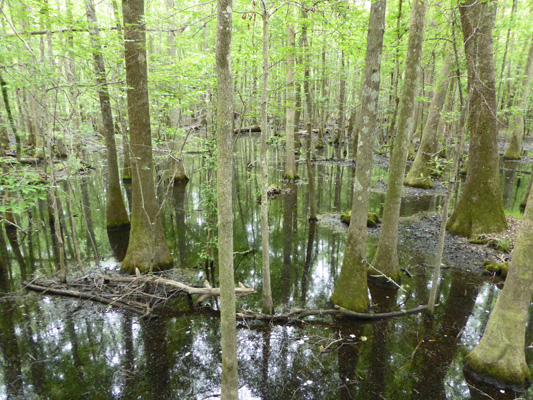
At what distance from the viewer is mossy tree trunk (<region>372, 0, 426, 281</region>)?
6188 mm

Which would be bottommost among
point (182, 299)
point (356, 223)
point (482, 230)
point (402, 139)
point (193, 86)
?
point (182, 299)

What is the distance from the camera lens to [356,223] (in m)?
6.00

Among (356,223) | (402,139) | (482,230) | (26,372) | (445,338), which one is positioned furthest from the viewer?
(482,230)

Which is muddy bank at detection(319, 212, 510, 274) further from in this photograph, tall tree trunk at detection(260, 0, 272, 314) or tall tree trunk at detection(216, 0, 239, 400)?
tall tree trunk at detection(216, 0, 239, 400)

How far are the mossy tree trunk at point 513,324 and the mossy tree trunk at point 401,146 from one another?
2396 mm

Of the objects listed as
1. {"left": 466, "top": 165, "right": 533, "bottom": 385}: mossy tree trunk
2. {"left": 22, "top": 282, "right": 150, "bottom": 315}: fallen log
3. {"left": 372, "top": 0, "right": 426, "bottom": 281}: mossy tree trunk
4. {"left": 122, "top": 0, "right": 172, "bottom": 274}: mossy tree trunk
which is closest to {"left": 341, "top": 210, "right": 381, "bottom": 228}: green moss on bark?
{"left": 372, "top": 0, "right": 426, "bottom": 281}: mossy tree trunk

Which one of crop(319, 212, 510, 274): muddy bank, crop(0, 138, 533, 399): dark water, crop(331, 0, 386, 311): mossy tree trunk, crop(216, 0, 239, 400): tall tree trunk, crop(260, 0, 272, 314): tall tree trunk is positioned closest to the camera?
crop(216, 0, 239, 400): tall tree trunk

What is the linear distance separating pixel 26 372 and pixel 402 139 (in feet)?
27.9

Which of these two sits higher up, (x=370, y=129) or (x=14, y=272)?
(x=370, y=129)

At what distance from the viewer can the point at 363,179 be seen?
5.76 metres

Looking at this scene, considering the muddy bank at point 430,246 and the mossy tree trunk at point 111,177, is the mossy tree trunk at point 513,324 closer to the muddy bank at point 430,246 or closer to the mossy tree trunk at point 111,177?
the muddy bank at point 430,246

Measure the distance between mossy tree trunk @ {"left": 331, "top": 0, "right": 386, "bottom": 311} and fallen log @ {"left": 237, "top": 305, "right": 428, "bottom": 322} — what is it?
0.60 feet

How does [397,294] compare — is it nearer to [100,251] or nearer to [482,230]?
[482,230]

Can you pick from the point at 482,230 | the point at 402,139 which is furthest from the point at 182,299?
the point at 482,230
